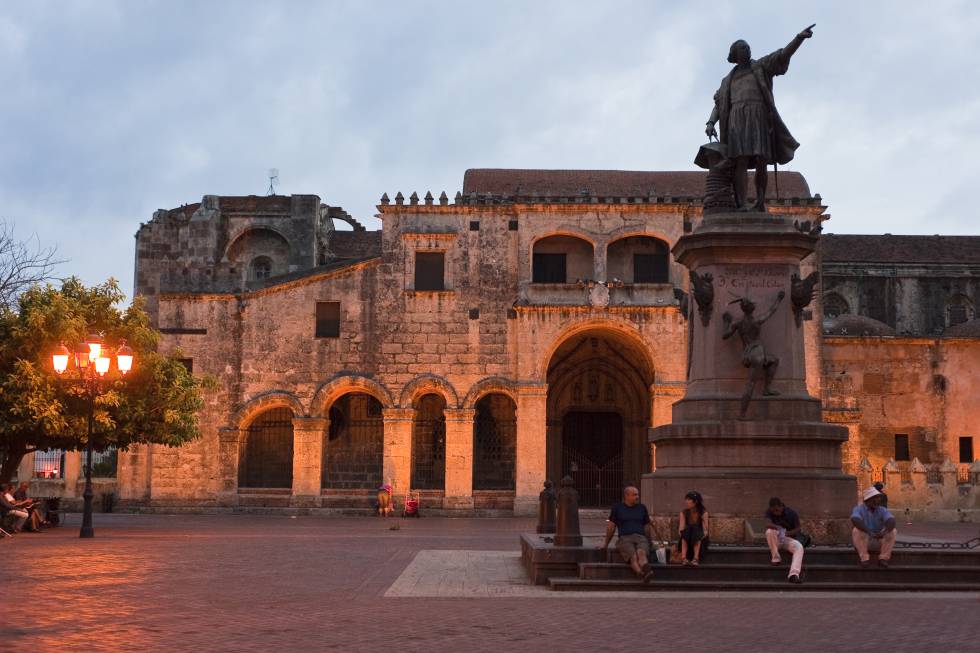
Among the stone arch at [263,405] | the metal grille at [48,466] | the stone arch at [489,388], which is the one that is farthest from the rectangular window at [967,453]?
the metal grille at [48,466]

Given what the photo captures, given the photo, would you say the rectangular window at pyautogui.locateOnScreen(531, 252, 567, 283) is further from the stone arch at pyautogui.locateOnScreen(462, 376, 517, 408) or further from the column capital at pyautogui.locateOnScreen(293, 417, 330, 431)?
the column capital at pyautogui.locateOnScreen(293, 417, 330, 431)

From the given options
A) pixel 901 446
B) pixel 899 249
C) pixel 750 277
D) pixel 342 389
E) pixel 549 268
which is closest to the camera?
pixel 750 277

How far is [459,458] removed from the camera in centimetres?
3581

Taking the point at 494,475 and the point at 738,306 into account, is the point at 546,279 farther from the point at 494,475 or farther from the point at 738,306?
the point at 738,306

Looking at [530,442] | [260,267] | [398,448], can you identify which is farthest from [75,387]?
[260,267]

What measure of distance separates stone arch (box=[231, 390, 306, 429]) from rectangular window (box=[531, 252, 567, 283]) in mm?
8942

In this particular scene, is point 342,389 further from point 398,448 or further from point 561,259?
point 561,259

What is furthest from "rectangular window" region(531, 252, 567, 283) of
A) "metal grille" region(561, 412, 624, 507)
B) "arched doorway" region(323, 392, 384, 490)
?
"arched doorway" region(323, 392, 384, 490)

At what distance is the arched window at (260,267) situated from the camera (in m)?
45.6

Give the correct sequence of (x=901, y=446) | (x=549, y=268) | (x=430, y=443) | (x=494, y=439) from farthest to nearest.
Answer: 1. (x=494, y=439)
2. (x=430, y=443)
3. (x=901, y=446)
4. (x=549, y=268)

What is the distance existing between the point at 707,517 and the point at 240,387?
25.9 m

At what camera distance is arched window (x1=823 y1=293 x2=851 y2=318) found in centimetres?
4747

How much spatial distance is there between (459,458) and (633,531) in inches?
909

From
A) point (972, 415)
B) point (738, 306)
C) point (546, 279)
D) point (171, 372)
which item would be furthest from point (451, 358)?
point (738, 306)
